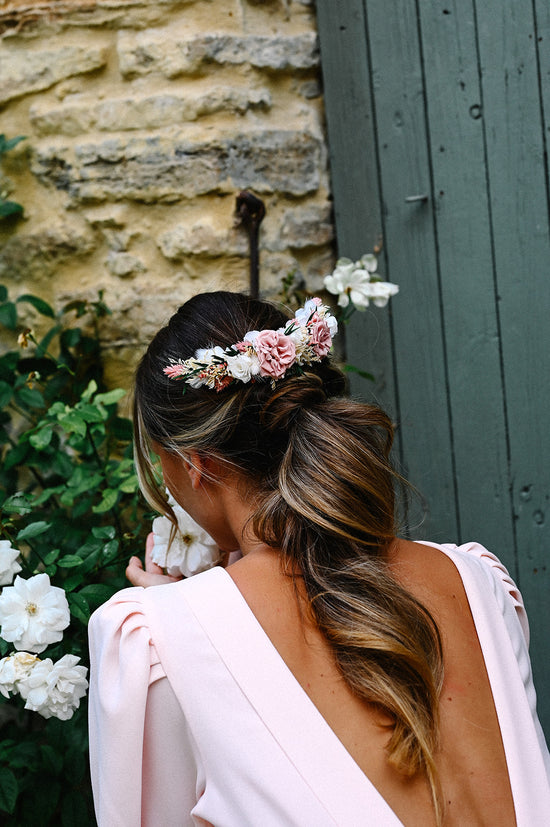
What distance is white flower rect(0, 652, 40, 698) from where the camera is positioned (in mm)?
1307

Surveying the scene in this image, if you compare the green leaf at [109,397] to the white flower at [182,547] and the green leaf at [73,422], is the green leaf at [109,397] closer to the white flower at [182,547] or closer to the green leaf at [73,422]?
the green leaf at [73,422]

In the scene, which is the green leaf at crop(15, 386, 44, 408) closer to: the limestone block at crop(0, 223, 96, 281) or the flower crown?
the limestone block at crop(0, 223, 96, 281)

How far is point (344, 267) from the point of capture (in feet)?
6.81

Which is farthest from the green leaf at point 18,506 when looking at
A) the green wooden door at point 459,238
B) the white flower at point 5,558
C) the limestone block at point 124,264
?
the green wooden door at point 459,238

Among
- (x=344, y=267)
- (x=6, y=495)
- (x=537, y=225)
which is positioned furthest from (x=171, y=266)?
(x=537, y=225)

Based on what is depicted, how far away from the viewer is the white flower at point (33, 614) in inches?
53.3

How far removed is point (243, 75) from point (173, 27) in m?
0.23

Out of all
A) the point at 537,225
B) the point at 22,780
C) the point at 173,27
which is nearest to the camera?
the point at 22,780

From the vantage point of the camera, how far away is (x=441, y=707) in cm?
117

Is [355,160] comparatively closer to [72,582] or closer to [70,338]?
[70,338]

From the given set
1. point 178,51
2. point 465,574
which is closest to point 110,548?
point 465,574

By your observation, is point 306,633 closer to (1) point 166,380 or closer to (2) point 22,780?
(1) point 166,380

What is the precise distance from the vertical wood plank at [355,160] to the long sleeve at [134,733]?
1.35 metres

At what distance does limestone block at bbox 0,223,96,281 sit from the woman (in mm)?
1030
